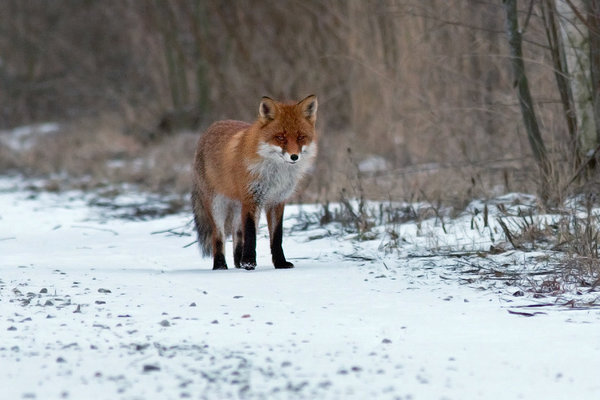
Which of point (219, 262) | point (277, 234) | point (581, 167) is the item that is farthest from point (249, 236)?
point (581, 167)

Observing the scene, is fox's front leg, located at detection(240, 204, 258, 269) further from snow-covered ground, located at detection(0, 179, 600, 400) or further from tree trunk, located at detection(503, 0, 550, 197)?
tree trunk, located at detection(503, 0, 550, 197)

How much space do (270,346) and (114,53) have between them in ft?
74.0

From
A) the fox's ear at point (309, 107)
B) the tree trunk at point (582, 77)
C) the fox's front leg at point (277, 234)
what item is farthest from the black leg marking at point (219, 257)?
the tree trunk at point (582, 77)

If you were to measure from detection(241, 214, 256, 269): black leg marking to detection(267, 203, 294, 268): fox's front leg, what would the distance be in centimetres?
14

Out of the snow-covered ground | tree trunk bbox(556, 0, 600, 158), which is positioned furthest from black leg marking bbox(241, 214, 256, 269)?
tree trunk bbox(556, 0, 600, 158)

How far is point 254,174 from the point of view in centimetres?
659

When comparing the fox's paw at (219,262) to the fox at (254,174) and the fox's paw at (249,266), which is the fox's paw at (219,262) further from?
the fox's paw at (249,266)

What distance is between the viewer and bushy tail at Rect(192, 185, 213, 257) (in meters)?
7.19

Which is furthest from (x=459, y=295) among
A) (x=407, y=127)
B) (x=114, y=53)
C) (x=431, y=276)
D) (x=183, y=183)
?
(x=114, y=53)

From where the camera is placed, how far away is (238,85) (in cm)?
1688

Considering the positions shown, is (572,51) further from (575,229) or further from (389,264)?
(389,264)

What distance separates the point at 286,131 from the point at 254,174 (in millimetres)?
392

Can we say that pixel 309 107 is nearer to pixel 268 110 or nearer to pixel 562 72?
pixel 268 110

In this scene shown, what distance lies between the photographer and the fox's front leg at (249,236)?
6645 millimetres
